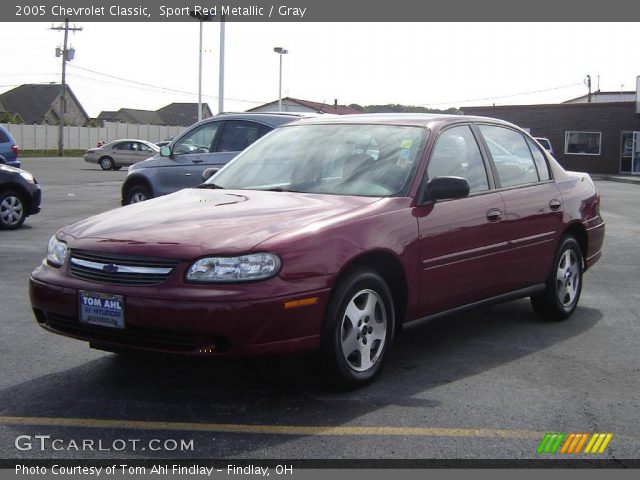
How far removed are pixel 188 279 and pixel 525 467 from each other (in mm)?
1865

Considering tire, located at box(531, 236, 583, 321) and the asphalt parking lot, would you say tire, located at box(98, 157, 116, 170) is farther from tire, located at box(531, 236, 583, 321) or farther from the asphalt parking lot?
tire, located at box(531, 236, 583, 321)

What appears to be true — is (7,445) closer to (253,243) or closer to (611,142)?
(253,243)

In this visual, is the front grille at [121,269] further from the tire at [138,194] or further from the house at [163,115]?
the house at [163,115]

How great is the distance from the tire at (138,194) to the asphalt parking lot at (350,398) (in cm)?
674

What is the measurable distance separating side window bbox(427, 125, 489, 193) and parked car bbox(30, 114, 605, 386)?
0.05 ft

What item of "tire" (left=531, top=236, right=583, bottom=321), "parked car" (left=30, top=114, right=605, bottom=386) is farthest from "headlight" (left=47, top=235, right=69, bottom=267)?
"tire" (left=531, top=236, right=583, bottom=321)

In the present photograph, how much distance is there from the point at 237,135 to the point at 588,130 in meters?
36.5

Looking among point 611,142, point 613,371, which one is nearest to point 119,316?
point 613,371

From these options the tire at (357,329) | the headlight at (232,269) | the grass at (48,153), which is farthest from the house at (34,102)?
the headlight at (232,269)

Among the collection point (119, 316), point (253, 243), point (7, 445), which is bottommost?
point (7, 445)

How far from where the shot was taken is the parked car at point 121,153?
39.9 m

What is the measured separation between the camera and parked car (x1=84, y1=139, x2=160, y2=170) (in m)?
39.9

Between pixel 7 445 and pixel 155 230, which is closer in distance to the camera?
pixel 7 445

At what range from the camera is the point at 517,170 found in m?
6.69
